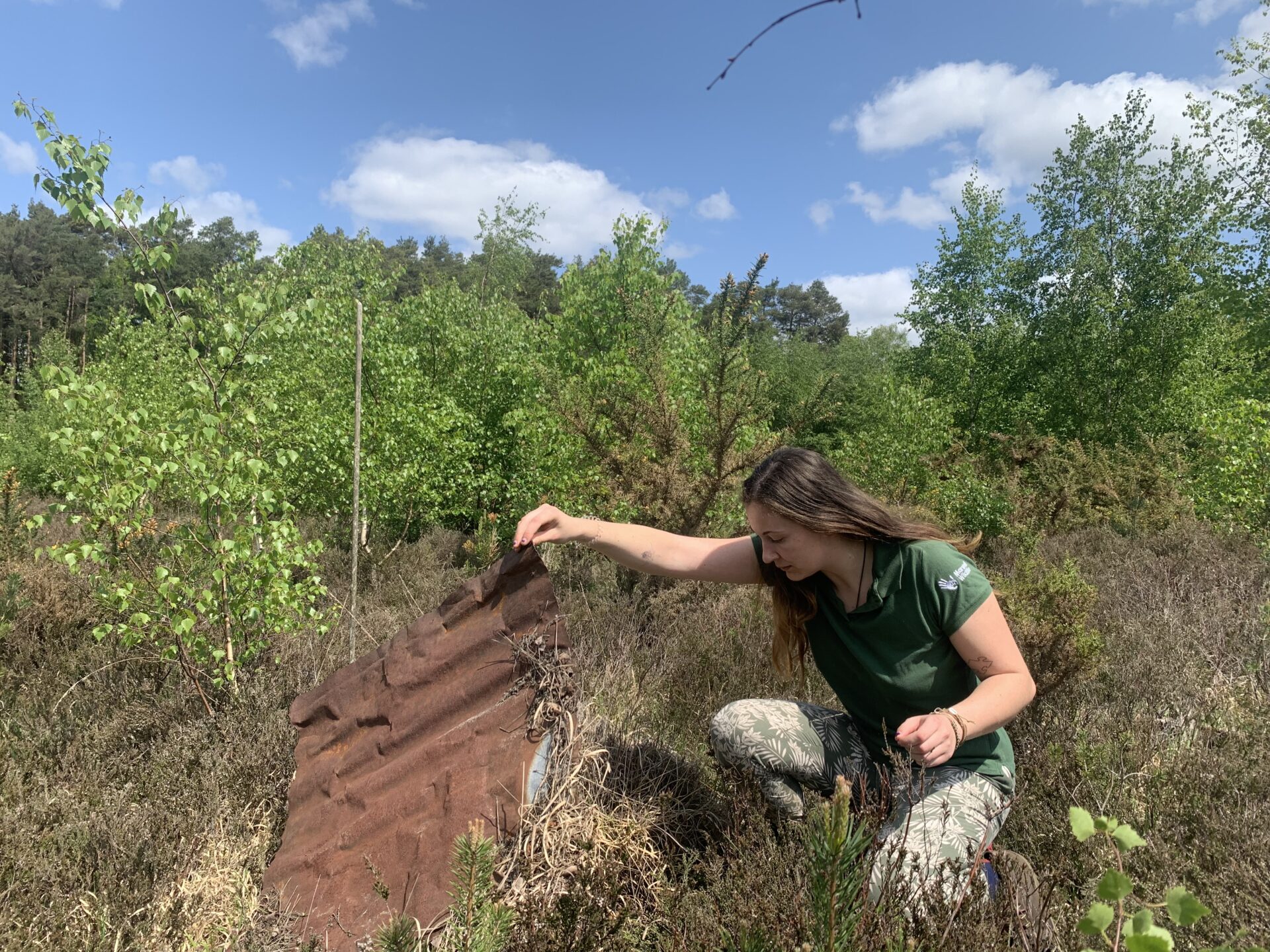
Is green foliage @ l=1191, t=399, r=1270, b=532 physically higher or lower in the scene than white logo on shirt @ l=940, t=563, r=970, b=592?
lower

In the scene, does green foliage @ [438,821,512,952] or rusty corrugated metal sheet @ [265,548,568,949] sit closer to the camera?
green foliage @ [438,821,512,952]

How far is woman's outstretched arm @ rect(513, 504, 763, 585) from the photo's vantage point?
2688mm

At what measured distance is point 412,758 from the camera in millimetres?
2670

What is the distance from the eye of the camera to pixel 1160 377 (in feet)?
45.8

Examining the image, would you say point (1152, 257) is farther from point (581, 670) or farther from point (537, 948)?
point (537, 948)

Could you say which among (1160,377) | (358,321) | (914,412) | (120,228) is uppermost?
(120,228)

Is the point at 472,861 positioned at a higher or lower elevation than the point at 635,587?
higher

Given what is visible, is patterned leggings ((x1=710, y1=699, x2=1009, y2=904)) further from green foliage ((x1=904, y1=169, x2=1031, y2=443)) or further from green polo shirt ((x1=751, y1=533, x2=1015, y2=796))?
green foliage ((x1=904, y1=169, x2=1031, y2=443))

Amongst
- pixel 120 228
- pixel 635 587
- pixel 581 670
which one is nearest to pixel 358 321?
pixel 120 228

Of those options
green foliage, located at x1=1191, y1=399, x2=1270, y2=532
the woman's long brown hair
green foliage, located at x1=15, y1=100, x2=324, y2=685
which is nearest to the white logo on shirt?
the woman's long brown hair

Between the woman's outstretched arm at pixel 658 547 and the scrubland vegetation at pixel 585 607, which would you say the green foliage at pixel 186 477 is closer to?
the scrubland vegetation at pixel 585 607

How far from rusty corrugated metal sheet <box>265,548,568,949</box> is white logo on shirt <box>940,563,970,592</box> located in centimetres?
122

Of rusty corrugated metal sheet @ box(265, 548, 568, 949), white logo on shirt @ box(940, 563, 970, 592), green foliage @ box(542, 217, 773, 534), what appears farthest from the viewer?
green foliage @ box(542, 217, 773, 534)

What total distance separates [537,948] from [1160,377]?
15.7 metres
